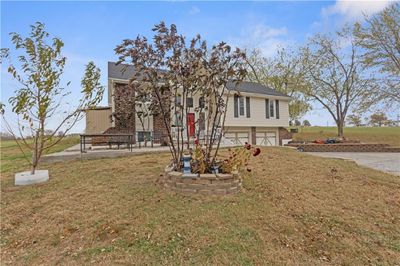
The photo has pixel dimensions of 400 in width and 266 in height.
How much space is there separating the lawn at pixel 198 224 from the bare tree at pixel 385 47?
654 inches

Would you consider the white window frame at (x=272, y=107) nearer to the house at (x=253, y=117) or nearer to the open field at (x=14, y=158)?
the house at (x=253, y=117)

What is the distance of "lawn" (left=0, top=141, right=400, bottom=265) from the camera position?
2762 millimetres

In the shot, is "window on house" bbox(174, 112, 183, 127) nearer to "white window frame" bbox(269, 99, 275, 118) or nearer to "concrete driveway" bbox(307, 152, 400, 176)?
"concrete driveway" bbox(307, 152, 400, 176)

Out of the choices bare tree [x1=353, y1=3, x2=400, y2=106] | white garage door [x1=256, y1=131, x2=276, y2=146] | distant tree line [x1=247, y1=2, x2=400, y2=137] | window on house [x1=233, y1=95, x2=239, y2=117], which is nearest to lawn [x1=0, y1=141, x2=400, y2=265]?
distant tree line [x1=247, y1=2, x2=400, y2=137]

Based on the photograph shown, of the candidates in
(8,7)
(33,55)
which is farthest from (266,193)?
(8,7)

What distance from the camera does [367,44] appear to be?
1845cm

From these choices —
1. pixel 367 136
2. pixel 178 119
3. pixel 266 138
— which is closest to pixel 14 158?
pixel 178 119

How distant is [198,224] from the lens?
326 centimetres

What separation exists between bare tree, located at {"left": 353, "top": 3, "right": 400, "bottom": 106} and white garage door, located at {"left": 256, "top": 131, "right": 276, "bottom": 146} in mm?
8521

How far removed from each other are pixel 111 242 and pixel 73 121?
4075mm

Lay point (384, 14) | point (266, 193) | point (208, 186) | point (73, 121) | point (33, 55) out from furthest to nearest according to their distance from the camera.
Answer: point (384, 14) < point (73, 121) < point (33, 55) < point (266, 193) < point (208, 186)

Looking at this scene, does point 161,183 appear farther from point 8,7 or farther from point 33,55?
point 8,7

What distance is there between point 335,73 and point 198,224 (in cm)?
2459

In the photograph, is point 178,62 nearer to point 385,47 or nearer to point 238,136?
point 238,136
